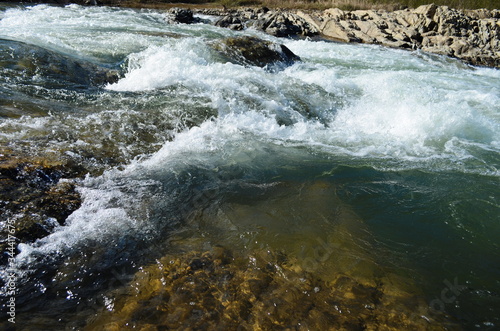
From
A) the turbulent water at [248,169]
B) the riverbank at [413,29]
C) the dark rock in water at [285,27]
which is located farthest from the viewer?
the dark rock in water at [285,27]

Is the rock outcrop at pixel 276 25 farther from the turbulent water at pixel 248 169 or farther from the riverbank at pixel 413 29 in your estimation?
the turbulent water at pixel 248 169

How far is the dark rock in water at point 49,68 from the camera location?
20.7 ft

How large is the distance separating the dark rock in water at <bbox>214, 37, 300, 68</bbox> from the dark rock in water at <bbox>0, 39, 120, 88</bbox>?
3255 mm

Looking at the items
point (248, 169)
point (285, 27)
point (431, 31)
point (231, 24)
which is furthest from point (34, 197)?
point (431, 31)

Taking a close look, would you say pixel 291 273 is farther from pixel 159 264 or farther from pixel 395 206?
pixel 395 206

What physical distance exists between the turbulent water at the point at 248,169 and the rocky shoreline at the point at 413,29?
978 centimetres

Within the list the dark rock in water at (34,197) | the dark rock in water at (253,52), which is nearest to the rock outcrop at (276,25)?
the dark rock in water at (253,52)

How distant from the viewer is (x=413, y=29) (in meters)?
18.4

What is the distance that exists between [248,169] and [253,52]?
19.6 ft

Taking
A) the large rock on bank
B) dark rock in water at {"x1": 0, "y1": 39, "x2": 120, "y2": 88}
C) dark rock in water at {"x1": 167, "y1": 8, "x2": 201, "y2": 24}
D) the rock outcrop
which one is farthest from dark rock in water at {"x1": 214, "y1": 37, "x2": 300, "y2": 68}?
dark rock in water at {"x1": 167, "y1": 8, "x2": 201, "y2": 24}

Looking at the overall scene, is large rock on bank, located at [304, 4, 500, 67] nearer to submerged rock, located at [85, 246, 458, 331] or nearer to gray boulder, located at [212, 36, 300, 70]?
gray boulder, located at [212, 36, 300, 70]

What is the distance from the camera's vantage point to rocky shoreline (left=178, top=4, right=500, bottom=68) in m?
16.1

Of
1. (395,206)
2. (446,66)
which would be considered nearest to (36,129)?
(395,206)

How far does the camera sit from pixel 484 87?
1020 cm
